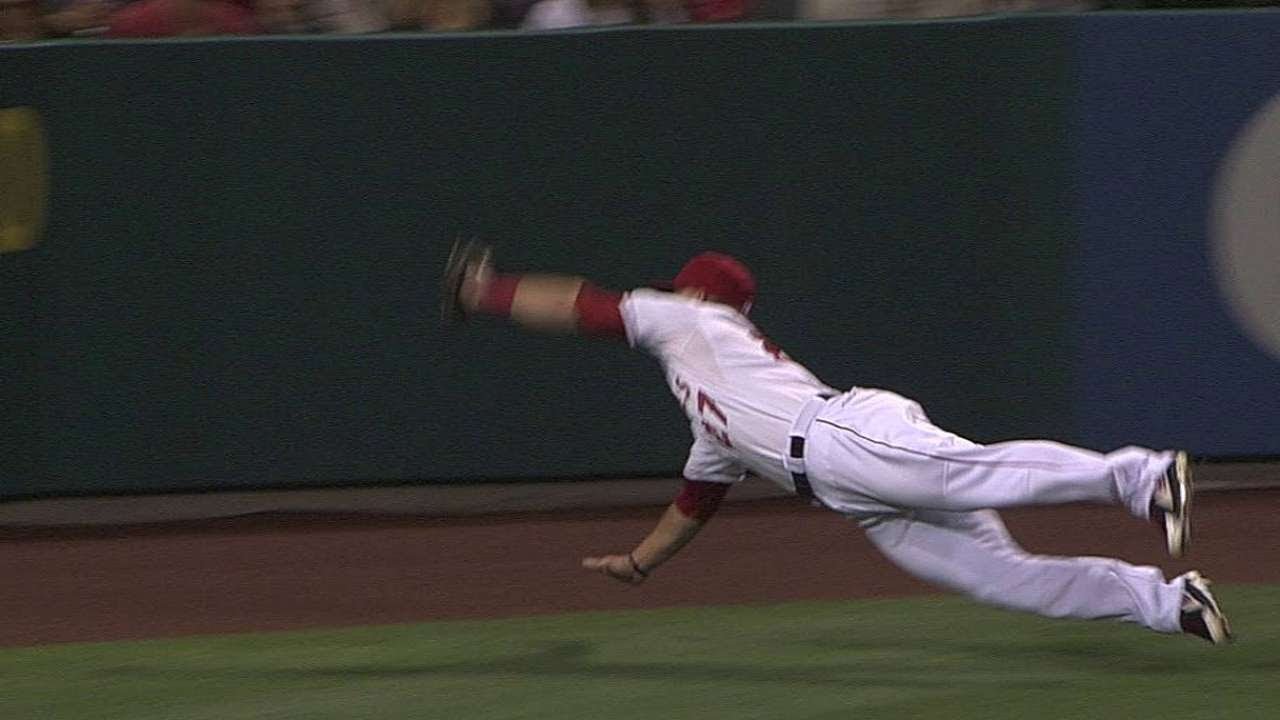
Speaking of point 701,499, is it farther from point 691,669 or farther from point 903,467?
point 903,467

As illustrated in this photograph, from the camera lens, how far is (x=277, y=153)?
27.5 ft

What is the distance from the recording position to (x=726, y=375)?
226 inches

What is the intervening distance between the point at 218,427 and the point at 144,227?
29.5 inches

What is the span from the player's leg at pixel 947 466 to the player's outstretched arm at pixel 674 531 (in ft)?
1.34

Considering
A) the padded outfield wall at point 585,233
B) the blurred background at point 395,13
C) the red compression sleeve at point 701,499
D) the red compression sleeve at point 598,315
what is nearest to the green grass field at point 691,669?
the red compression sleeve at point 701,499

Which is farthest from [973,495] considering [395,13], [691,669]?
[395,13]

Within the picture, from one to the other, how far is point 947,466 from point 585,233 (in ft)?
10.7

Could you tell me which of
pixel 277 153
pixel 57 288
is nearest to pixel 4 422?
pixel 57 288

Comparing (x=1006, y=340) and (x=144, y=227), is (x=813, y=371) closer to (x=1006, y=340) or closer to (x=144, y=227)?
(x=1006, y=340)

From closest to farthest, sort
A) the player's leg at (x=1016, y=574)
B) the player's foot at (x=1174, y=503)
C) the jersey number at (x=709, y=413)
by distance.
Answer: the player's foot at (x=1174, y=503) < the player's leg at (x=1016, y=574) < the jersey number at (x=709, y=413)

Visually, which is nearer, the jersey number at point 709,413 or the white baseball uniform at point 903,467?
the white baseball uniform at point 903,467

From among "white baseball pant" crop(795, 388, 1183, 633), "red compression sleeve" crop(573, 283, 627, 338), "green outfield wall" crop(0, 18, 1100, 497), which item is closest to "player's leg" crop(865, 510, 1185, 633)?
"white baseball pant" crop(795, 388, 1183, 633)

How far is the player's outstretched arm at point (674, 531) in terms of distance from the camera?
5969 millimetres

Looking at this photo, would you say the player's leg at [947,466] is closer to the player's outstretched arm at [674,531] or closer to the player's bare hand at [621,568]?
the player's outstretched arm at [674,531]
